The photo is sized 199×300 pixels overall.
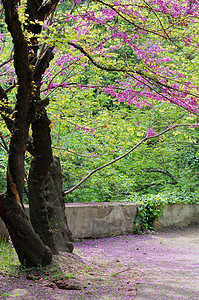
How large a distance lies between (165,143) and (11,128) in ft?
25.4

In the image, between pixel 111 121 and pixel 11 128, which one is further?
pixel 111 121

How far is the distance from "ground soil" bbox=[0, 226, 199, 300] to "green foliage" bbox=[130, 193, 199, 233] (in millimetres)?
1373

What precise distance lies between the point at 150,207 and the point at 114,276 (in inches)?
154

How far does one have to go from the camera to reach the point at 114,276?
13.4 ft

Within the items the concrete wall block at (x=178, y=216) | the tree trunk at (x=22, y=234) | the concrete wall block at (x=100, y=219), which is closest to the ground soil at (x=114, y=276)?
the tree trunk at (x=22, y=234)

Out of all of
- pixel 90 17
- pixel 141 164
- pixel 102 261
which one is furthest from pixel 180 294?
pixel 141 164

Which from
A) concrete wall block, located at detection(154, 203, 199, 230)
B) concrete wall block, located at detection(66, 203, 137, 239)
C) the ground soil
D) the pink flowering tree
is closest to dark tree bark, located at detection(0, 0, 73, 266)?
the pink flowering tree

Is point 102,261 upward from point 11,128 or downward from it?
downward

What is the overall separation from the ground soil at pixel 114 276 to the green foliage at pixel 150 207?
1373mm

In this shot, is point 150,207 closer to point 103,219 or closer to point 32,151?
point 103,219

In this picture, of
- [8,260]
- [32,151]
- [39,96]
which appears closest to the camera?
[39,96]

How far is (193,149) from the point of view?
435 inches

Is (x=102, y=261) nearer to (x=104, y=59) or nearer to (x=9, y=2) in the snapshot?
(x=104, y=59)

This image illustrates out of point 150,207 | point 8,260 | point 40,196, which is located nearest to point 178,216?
point 150,207
